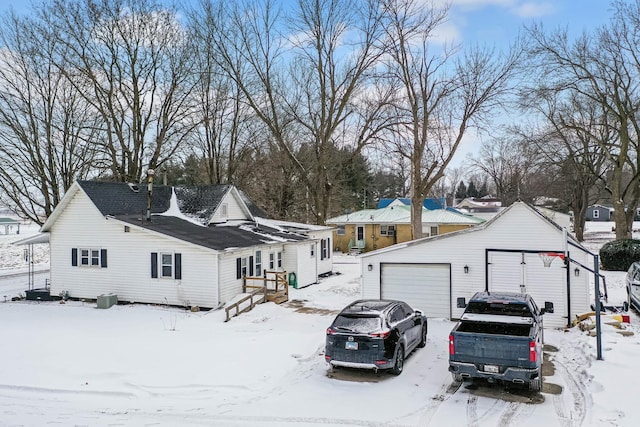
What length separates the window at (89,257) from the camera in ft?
74.3

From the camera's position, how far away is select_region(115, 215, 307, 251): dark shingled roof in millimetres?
21105

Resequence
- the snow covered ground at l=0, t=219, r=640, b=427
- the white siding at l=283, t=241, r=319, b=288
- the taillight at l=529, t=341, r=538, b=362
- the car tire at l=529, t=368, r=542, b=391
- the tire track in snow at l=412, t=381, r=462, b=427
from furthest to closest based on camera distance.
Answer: the white siding at l=283, t=241, r=319, b=288 → the car tire at l=529, t=368, r=542, b=391 → the taillight at l=529, t=341, r=538, b=362 → the snow covered ground at l=0, t=219, r=640, b=427 → the tire track in snow at l=412, t=381, r=462, b=427

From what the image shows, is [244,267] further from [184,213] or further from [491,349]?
[491,349]

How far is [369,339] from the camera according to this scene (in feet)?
36.2

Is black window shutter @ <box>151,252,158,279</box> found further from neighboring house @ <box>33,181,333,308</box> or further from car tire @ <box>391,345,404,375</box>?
car tire @ <box>391,345,404,375</box>

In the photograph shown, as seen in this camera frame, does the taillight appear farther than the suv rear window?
No

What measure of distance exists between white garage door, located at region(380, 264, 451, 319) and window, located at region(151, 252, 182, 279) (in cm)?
919

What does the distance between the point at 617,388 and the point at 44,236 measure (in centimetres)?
2549

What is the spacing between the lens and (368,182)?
236 feet

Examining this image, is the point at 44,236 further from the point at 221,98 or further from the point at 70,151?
the point at 221,98

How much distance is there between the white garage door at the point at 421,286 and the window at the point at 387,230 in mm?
25861

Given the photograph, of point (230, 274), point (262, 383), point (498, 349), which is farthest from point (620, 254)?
point (262, 383)

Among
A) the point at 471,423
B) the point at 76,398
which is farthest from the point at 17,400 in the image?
the point at 471,423

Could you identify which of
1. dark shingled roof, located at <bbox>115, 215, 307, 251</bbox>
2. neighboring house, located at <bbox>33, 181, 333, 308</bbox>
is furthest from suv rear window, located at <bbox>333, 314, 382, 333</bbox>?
dark shingled roof, located at <bbox>115, 215, 307, 251</bbox>
